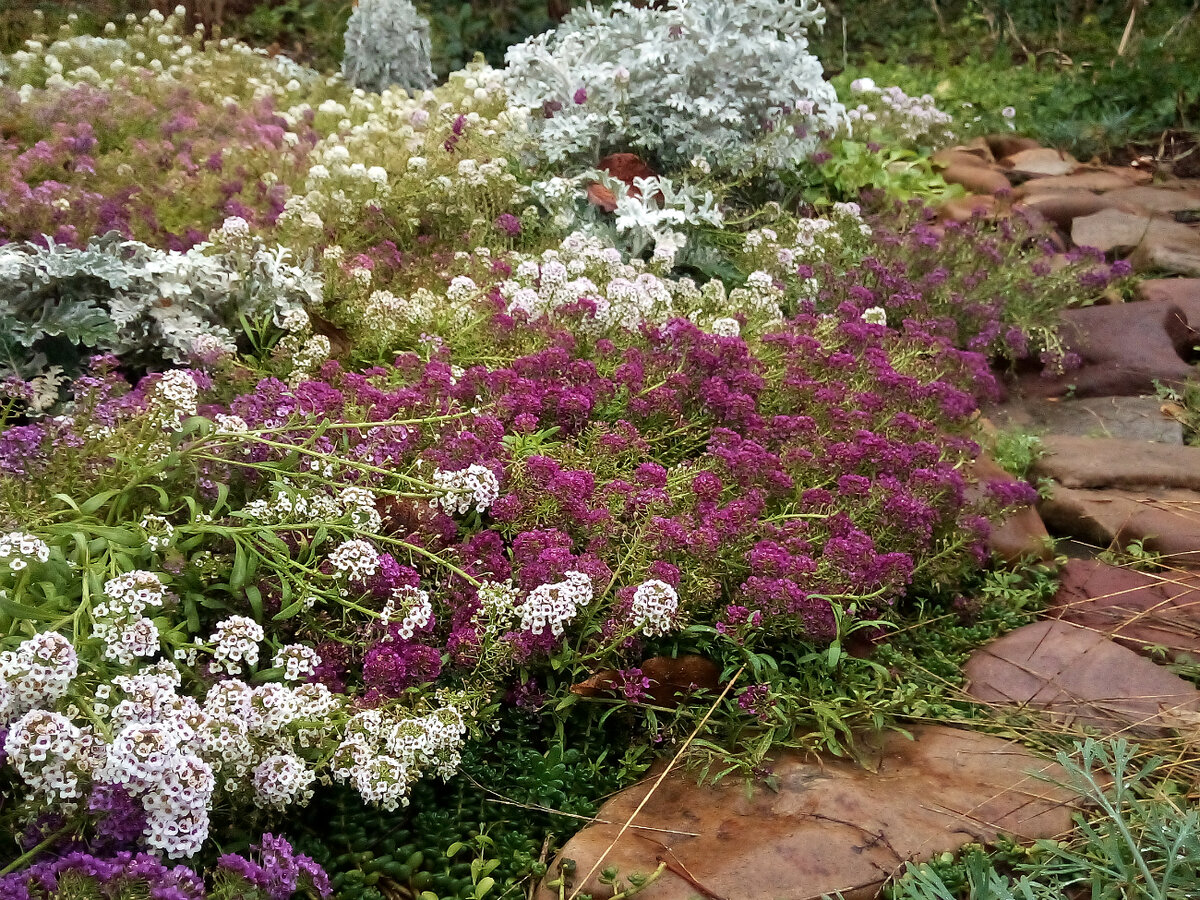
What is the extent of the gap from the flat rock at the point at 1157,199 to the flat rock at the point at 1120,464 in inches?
133

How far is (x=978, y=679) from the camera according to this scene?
8.75 ft

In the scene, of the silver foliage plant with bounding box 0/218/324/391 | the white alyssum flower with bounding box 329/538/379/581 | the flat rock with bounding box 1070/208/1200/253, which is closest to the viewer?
the white alyssum flower with bounding box 329/538/379/581

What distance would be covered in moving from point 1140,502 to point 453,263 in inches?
110

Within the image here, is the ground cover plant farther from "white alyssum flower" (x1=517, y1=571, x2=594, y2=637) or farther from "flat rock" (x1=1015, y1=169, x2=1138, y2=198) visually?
"flat rock" (x1=1015, y1=169, x2=1138, y2=198)

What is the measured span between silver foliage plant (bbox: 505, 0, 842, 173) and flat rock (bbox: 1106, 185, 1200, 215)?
2271mm

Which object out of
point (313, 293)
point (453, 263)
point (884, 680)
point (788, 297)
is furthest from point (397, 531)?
point (788, 297)

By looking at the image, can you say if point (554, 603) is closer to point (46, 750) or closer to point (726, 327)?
point (46, 750)

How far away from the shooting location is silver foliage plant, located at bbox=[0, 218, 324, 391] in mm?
3186

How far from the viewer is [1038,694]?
2590 mm

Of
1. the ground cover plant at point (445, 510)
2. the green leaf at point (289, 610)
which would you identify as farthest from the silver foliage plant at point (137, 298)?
the green leaf at point (289, 610)

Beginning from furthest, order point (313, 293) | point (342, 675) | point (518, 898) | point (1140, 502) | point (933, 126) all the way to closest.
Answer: point (933, 126) < point (313, 293) < point (1140, 502) < point (342, 675) < point (518, 898)

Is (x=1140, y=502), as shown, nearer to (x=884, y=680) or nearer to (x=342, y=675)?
(x=884, y=680)

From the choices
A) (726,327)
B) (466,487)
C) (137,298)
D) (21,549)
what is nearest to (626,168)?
(726,327)

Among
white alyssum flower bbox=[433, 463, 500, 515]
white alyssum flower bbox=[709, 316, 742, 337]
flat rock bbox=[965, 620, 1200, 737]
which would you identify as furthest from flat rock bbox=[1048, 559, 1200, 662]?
white alyssum flower bbox=[433, 463, 500, 515]
